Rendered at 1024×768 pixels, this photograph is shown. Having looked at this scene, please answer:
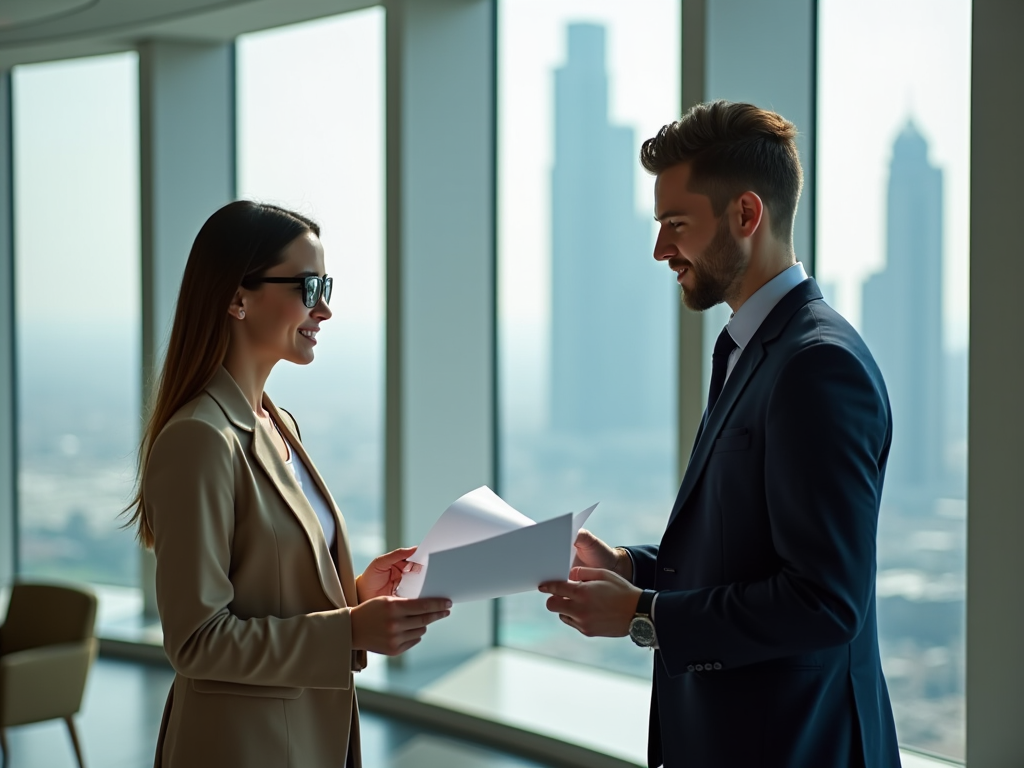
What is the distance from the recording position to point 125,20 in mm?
5730

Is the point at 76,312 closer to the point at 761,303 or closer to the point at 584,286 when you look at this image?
the point at 584,286

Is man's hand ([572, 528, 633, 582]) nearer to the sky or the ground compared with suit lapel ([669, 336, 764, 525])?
nearer to the ground

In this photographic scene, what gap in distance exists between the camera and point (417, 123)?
191 inches

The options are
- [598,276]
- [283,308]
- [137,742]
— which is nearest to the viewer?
[283,308]

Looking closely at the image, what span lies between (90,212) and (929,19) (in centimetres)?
524

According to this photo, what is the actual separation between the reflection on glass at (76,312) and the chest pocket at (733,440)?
522 centimetres

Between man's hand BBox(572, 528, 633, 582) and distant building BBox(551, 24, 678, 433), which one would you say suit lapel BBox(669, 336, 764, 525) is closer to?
man's hand BBox(572, 528, 633, 582)

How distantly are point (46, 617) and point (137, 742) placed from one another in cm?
74

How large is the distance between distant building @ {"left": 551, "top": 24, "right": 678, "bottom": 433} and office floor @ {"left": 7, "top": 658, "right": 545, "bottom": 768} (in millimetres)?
1608

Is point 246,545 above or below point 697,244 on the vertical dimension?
below

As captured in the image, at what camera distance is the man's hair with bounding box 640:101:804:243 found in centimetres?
198

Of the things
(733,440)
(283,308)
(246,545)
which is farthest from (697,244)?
(246,545)

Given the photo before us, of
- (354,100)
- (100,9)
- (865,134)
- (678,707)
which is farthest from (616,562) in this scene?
(100,9)

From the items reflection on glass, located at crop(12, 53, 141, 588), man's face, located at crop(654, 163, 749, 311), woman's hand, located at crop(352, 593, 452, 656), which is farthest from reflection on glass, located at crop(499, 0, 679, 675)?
reflection on glass, located at crop(12, 53, 141, 588)
